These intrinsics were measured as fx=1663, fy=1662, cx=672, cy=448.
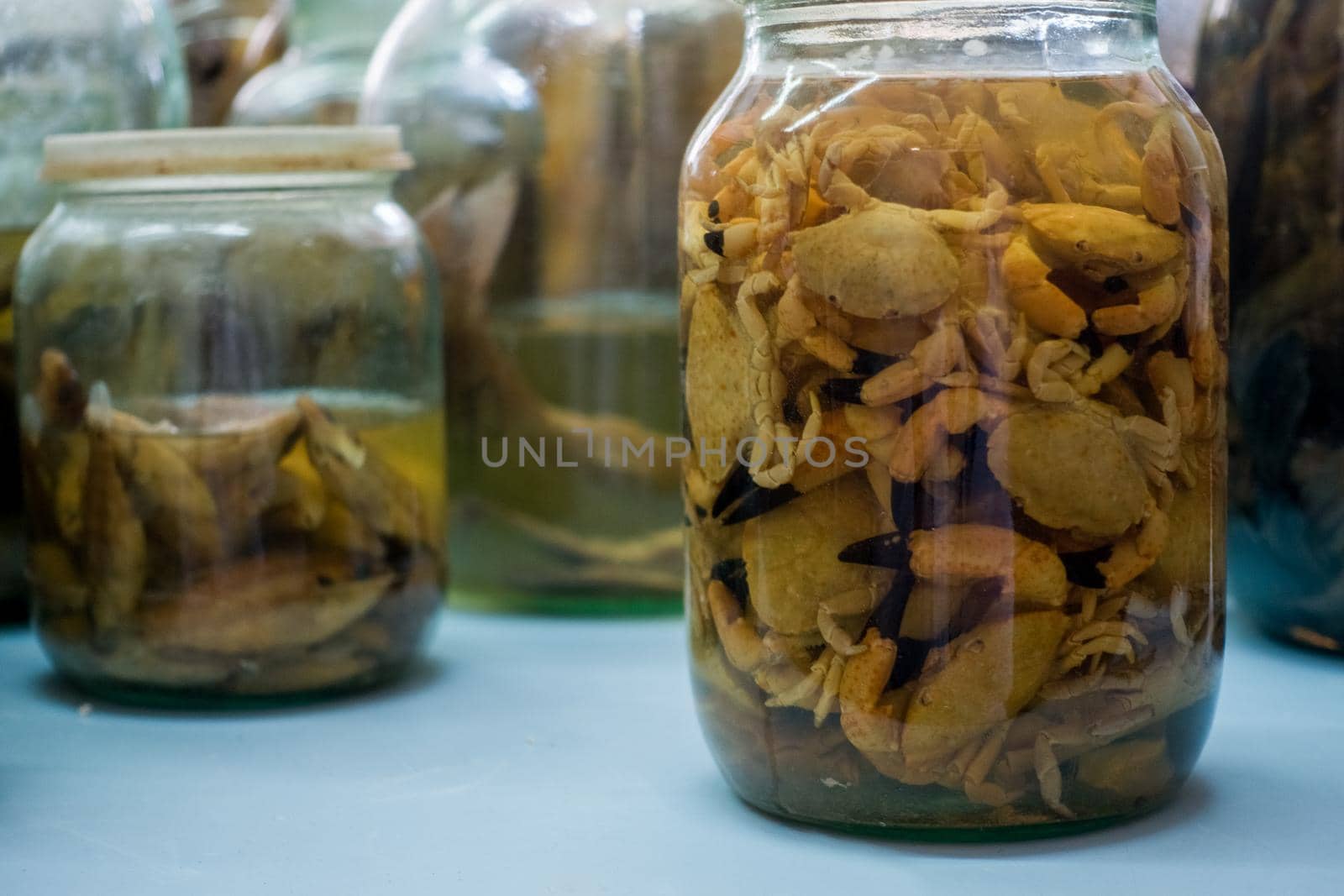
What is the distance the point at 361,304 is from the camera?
771 mm

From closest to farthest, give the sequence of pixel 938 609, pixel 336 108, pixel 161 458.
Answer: pixel 938 609
pixel 161 458
pixel 336 108

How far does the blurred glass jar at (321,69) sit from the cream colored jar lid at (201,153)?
1.00 feet

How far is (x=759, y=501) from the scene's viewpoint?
1.78 ft

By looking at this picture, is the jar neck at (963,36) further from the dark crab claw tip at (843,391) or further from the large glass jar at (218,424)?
the large glass jar at (218,424)

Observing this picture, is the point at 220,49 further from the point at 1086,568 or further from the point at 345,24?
the point at 1086,568

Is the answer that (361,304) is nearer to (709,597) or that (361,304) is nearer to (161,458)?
(161,458)

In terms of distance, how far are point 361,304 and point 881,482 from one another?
13.4 inches

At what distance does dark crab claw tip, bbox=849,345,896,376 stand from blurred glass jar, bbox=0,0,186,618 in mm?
531

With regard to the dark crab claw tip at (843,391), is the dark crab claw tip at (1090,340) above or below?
above

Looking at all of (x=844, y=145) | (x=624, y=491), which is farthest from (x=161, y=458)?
(x=844, y=145)

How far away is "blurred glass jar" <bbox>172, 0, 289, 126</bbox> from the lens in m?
1.20

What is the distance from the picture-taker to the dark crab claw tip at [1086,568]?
0.51 metres

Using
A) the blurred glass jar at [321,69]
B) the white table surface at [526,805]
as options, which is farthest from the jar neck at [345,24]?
the white table surface at [526,805]

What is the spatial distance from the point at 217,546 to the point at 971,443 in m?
0.36
